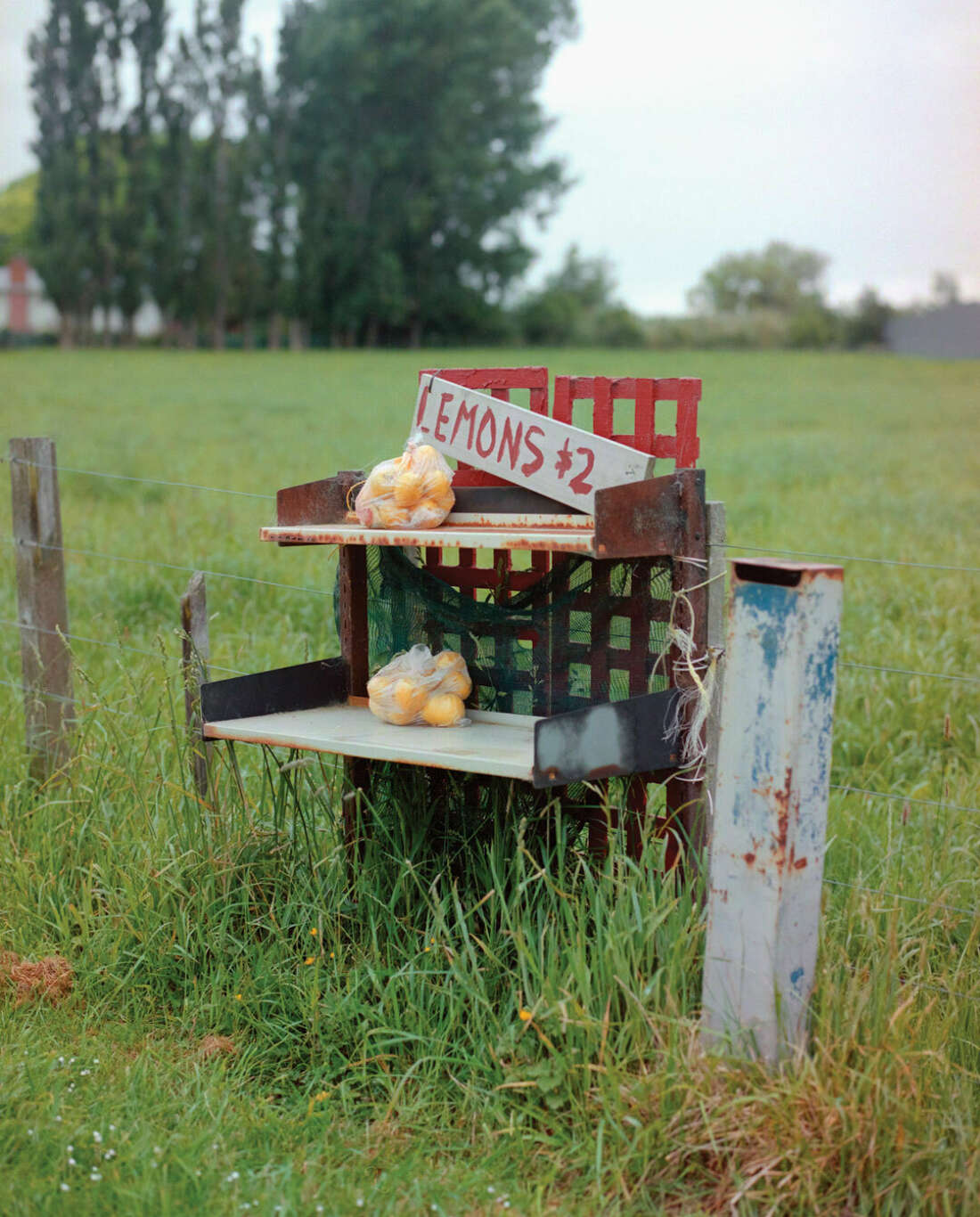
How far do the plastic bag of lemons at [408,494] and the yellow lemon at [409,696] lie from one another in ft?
1.41

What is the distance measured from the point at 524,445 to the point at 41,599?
2.27 metres

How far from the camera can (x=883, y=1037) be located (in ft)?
8.11

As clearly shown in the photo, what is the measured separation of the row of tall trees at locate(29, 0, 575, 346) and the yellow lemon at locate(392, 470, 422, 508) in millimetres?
44789

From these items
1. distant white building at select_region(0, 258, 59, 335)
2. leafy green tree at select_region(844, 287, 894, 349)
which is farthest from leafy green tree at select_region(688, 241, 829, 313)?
distant white building at select_region(0, 258, 59, 335)

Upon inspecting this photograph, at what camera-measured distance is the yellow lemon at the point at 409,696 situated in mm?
3240

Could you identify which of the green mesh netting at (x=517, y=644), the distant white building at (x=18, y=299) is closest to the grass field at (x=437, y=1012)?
the green mesh netting at (x=517, y=644)

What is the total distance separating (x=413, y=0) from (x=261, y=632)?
156ft

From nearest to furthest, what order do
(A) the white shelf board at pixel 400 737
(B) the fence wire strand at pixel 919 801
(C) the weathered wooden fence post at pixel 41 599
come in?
(A) the white shelf board at pixel 400 737
(B) the fence wire strand at pixel 919 801
(C) the weathered wooden fence post at pixel 41 599

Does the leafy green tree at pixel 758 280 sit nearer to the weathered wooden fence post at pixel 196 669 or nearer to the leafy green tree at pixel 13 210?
the leafy green tree at pixel 13 210

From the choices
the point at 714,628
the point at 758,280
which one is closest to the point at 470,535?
the point at 714,628

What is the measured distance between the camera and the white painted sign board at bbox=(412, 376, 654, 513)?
2.93 m

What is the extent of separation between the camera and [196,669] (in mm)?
3562

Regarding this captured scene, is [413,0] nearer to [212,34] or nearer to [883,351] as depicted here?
[212,34]

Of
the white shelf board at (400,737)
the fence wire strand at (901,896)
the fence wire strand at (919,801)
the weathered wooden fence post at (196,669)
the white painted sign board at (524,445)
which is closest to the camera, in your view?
the white shelf board at (400,737)
